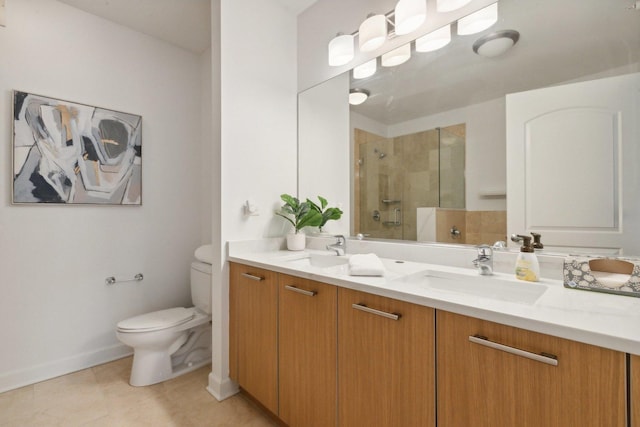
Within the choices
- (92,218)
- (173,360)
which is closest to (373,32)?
(92,218)

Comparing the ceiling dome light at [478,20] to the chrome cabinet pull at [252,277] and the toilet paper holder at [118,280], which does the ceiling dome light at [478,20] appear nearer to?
the chrome cabinet pull at [252,277]

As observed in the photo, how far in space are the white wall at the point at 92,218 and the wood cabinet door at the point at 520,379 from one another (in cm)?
234

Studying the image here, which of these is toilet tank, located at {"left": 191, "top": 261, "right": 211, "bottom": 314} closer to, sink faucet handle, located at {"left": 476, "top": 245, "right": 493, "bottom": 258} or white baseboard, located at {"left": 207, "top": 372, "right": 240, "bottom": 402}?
white baseboard, located at {"left": 207, "top": 372, "right": 240, "bottom": 402}

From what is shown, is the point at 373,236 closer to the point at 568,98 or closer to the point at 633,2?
the point at 568,98

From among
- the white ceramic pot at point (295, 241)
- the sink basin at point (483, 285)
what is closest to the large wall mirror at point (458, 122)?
the sink basin at point (483, 285)

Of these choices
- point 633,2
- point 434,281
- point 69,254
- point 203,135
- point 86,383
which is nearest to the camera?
point 633,2

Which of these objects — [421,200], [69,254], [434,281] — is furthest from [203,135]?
[434,281]

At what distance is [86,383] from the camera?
74.2 inches

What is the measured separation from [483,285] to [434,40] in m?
1.20

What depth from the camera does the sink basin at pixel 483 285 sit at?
1.02 m

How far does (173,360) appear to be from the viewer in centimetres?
204

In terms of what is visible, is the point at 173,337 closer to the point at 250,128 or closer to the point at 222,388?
the point at 222,388

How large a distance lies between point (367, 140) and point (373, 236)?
0.59 metres

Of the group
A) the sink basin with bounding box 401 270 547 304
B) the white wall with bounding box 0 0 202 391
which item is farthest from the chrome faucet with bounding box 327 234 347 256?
the white wall with bounding box 0 0 202 391
